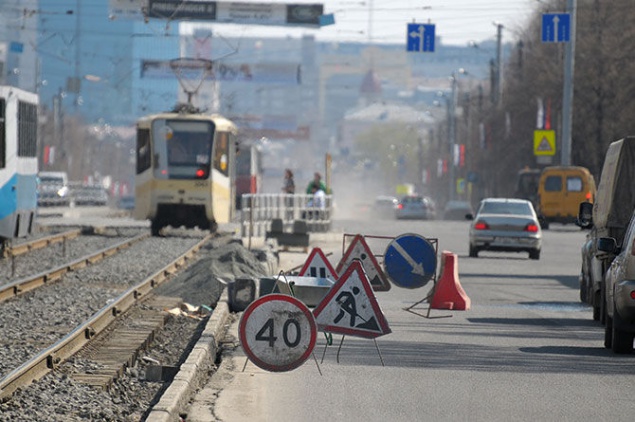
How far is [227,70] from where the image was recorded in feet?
395

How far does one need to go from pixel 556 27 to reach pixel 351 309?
137 ft

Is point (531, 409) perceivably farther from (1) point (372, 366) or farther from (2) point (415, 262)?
(2) point (415, 262)

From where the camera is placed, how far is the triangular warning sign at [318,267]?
18.8 meters

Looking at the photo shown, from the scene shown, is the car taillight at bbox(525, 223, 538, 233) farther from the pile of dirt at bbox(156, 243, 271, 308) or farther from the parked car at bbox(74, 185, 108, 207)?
the parked car at bbox(74, 185, 108, 207)

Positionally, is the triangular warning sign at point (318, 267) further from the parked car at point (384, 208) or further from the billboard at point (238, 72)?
the billboard at point (238, 72)

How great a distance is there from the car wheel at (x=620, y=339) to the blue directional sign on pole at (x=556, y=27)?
1536 inches

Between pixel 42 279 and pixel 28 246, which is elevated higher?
pixel 42 279

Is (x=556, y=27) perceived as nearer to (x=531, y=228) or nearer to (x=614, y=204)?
(x=531, y=228)

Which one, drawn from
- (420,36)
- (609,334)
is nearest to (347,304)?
(609,334)

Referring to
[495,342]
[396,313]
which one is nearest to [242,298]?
[396,313]

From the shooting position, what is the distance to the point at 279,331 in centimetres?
1221

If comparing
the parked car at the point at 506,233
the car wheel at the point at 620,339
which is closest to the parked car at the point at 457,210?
the parked car at the point at 506,233

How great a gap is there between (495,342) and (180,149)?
90.5 feet

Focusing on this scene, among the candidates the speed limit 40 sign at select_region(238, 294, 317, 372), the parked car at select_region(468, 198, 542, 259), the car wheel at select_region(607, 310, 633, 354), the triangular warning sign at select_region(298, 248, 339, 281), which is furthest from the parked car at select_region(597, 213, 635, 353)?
the parked car at select_region(468, 198, 542, 259)
